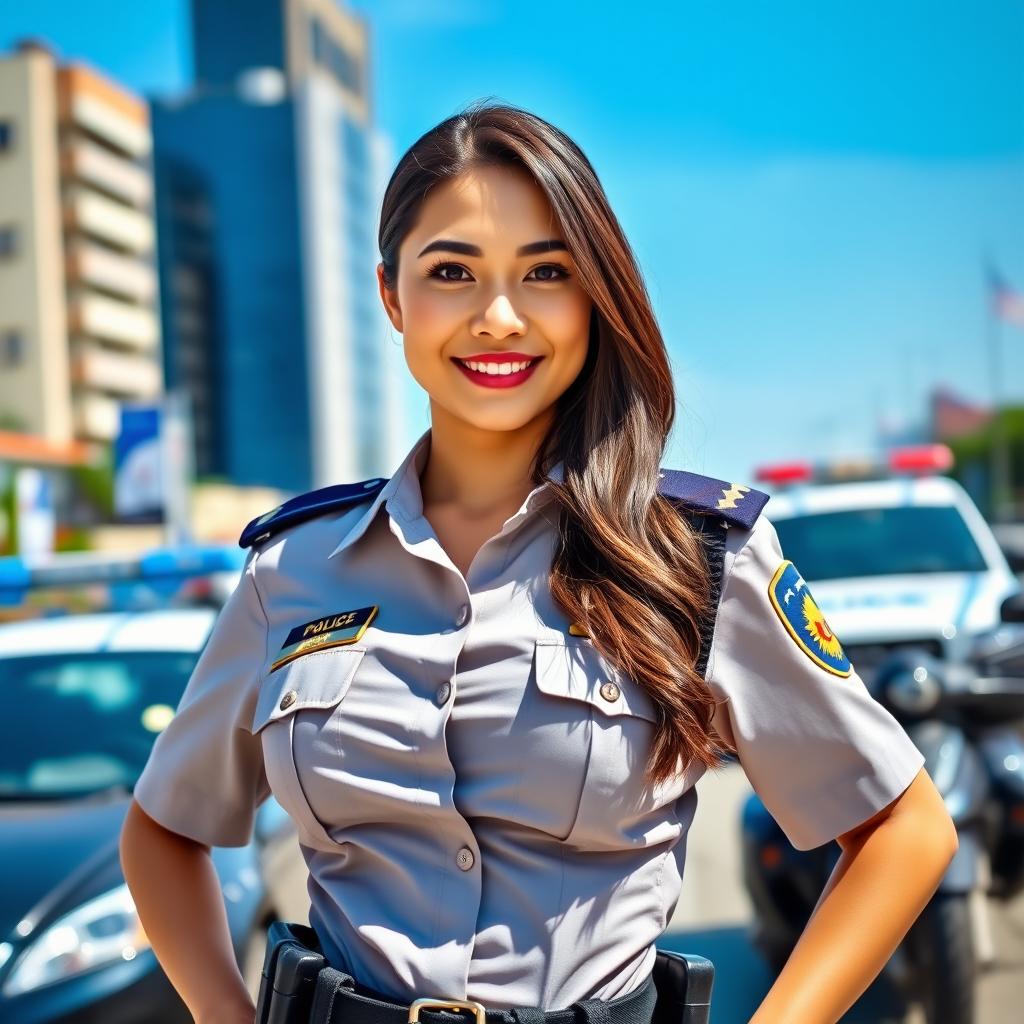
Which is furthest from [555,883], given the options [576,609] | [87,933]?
[87,933]

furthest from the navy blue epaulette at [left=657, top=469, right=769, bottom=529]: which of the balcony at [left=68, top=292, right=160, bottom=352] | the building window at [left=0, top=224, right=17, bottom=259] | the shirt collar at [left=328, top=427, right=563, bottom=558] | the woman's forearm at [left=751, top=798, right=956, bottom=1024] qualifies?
the balcony at [left=68, top=292, right=160, bottom=352]

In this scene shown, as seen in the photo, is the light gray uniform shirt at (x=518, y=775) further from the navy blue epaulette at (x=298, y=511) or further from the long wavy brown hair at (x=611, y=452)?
the navy blue epaulette at (x=298, y=511)

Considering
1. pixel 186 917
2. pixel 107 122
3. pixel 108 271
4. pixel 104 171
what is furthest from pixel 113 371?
pixel 186 917

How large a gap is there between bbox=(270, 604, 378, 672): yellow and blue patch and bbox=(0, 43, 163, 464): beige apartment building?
65355 millimetres

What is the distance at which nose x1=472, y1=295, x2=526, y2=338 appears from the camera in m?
1.58

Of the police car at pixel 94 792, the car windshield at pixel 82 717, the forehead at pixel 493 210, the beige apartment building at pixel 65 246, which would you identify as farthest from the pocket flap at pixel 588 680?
the beige apartment building at pixel 65 246

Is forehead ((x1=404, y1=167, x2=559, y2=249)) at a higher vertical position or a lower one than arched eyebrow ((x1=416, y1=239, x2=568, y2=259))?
higher

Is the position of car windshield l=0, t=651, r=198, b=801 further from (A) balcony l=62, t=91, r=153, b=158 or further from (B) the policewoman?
(A) balcony l=62, t=91, r=153, b=158

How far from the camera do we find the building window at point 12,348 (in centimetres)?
6606

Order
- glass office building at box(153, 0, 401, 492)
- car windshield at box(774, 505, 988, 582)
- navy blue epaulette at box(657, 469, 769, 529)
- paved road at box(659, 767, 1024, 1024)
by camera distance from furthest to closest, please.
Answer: glass office building at box(153, 0, 401, 492) < car windshield at box(774, 505, 988, 582) < paved road at box(659, 767, 1024, 1024) < navy blue epaulette at box(657, 469, 769, 529)

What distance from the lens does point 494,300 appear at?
5.23ft

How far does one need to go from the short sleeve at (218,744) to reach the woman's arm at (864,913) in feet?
2.46

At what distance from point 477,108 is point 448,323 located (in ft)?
1.07

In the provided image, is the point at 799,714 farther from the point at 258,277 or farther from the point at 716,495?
the point at 258,277
